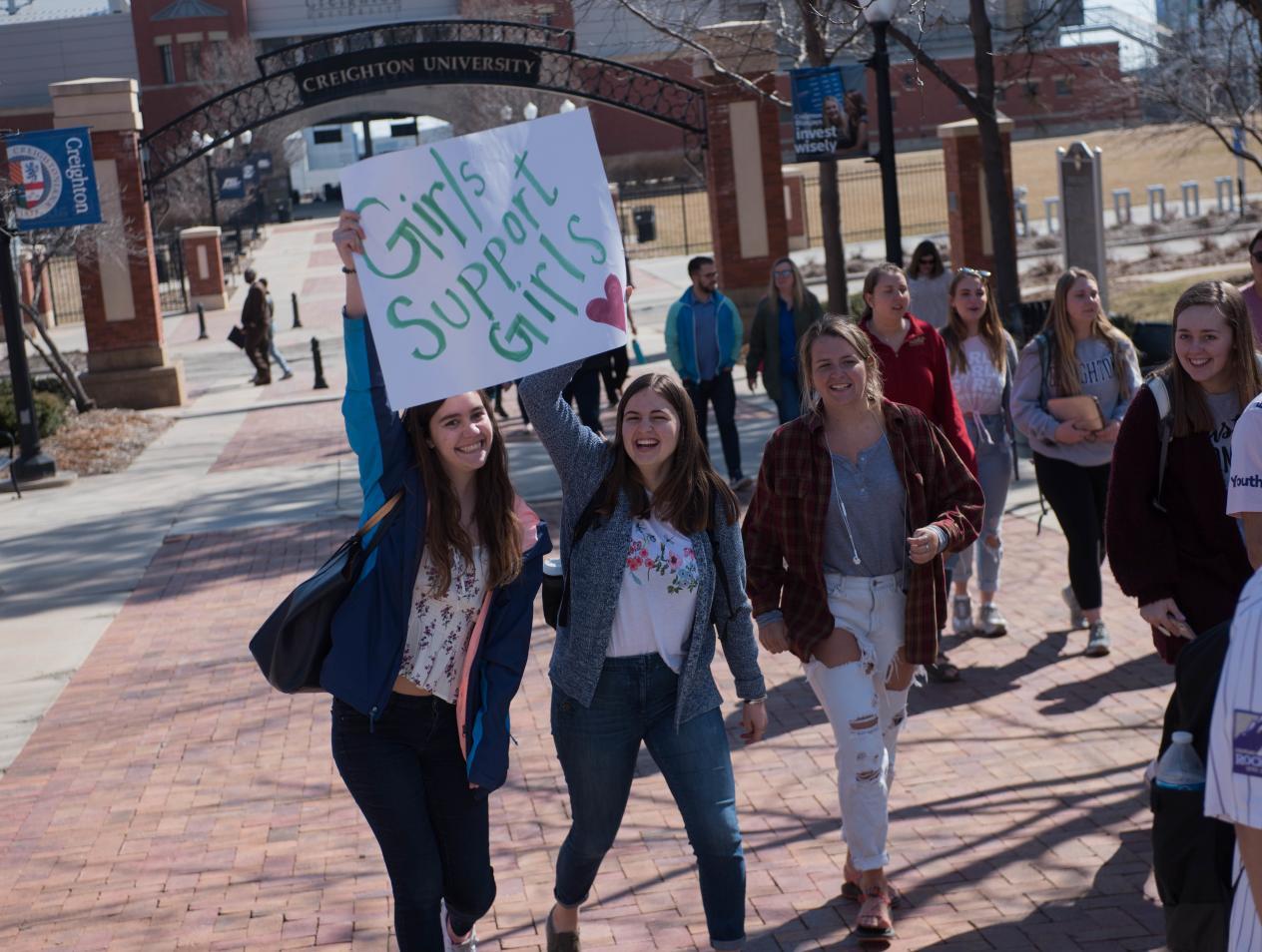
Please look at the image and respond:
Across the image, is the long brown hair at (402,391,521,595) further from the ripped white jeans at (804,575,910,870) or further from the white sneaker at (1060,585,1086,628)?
the white sneaker at (1060,585,1086,628)

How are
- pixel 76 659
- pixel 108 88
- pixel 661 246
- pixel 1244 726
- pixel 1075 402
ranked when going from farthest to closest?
pixel 661 246 < pixel 108 88 < pixel 76 659 < pixel 1075 402 < pixel 1244 726

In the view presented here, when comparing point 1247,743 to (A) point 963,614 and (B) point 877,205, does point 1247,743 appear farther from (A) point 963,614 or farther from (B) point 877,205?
(B) point 877,205

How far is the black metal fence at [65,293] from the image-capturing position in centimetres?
4175

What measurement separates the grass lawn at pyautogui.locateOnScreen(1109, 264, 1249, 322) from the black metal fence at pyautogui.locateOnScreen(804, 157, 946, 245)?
52.4ft

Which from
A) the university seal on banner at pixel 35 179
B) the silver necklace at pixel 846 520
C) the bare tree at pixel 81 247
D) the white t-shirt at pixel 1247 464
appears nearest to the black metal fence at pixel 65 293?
the bare tree at pixel 81 247

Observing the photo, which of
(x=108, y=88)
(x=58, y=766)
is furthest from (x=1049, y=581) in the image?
(x=108, y=88)

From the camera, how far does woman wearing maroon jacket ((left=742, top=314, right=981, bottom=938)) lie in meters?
4.78

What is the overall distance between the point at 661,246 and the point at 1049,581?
3695 centimetres

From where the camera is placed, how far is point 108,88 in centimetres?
2188

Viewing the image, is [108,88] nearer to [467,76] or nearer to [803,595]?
[467,76]

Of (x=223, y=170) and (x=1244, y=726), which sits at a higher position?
(x=223, y=170)

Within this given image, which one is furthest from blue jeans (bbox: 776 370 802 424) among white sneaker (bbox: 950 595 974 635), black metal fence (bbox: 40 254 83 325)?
black metal fence (bbox: 40 254 83 325)

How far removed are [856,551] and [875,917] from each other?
1.09 meters

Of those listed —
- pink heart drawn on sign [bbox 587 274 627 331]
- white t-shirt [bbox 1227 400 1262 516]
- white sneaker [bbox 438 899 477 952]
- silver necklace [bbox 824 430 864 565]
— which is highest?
pink heart drawn on sign [bbox 587 274 627 331]
